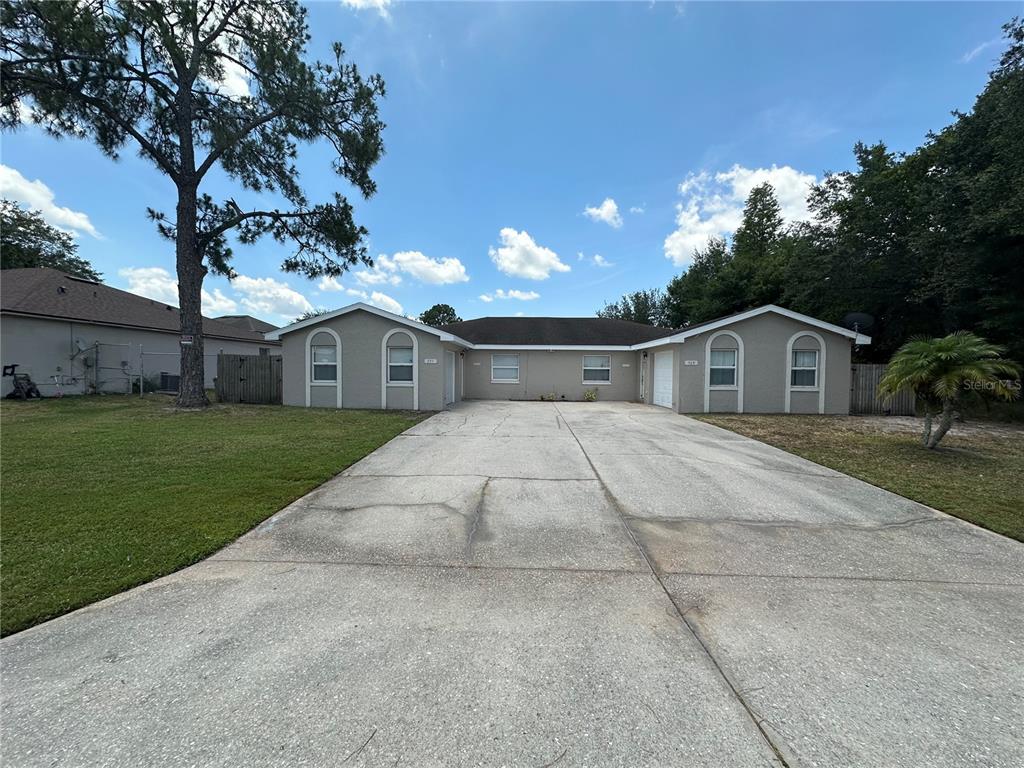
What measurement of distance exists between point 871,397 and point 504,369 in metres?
13.4

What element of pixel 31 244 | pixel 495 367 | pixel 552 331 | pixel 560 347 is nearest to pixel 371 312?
pixel 495 367

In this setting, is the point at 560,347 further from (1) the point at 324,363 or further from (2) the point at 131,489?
(2) the point at 131,489

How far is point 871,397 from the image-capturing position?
14.5 m

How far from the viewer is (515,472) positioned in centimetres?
637

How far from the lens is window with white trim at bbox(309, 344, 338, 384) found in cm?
1496

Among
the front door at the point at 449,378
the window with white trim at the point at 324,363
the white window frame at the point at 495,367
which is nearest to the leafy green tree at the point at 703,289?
the white window frame at the point at 495,367

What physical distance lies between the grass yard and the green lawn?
7781 millimetres

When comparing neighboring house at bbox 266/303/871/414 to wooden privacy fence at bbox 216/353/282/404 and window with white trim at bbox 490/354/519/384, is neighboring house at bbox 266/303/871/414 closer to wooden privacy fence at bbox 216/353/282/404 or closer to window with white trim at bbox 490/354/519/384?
wooden privacy fence at bbox 216/353/282/404

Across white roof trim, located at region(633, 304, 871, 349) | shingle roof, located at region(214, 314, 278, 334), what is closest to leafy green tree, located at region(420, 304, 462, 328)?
shingle roof, located at region(214, 314, 278, 334)

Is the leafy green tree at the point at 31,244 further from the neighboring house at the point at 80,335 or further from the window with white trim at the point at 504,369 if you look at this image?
the window with white trim at the point at 504,369

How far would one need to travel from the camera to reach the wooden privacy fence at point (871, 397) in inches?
569

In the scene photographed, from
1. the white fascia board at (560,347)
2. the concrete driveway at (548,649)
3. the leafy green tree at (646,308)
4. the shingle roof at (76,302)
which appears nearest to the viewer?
the concrete driveway at (548,649)

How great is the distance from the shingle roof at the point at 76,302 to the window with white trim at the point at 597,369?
1985cm

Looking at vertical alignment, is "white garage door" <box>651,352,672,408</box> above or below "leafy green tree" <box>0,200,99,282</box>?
below
